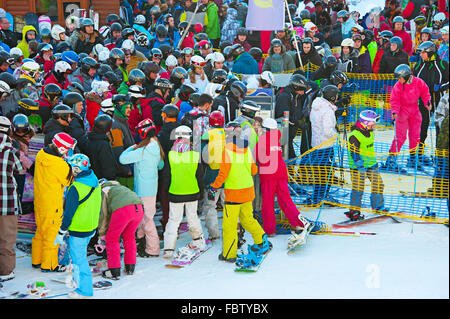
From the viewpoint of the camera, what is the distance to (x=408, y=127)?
11734 millimetres

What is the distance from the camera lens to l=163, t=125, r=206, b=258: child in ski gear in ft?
27.1

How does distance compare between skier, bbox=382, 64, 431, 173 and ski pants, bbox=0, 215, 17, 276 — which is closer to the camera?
ski pants, bbox=0, 215, 17, 276

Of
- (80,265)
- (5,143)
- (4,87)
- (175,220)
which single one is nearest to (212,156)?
(175,220)

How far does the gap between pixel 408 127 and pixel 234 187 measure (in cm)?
499

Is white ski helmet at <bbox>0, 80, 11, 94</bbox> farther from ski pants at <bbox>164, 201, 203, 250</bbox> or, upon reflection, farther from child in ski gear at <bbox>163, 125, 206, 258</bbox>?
ski pants at <bbox>164, 201, 203, 250</bbox>

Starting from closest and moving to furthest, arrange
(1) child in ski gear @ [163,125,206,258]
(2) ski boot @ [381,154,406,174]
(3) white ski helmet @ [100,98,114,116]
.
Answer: (1) child in ski gear @ [163,125,206,258] → (3) white ski helmet @ [100,98,114,116] → (2) ski boot @ [381,154,406,174]

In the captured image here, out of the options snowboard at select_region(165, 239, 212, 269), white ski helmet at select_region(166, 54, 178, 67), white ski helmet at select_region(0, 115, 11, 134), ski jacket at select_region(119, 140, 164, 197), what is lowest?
snowboard at select_region(165, 239, 212, 269)

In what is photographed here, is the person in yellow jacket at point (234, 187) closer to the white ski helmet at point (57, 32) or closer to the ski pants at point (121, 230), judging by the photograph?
the ski pants at point (121, 230)

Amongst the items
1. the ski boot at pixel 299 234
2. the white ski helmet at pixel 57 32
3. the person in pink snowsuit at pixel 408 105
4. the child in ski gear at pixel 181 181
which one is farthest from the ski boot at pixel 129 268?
the white ski helmet at pixel 57 32

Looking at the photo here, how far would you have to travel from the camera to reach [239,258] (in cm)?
803

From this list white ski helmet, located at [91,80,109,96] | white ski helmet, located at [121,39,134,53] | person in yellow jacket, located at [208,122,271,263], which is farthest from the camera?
white ski helmet, located at [121,39,134,53]

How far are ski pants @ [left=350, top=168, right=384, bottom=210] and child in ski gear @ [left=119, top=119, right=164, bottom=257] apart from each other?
3.01 m

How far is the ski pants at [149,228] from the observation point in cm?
848

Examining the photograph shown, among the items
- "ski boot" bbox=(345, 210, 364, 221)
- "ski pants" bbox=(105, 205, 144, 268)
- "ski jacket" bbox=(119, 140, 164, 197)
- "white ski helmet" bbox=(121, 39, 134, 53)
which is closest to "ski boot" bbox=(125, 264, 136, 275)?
"ski pants" bbox=(105, 205, 144, 268)
